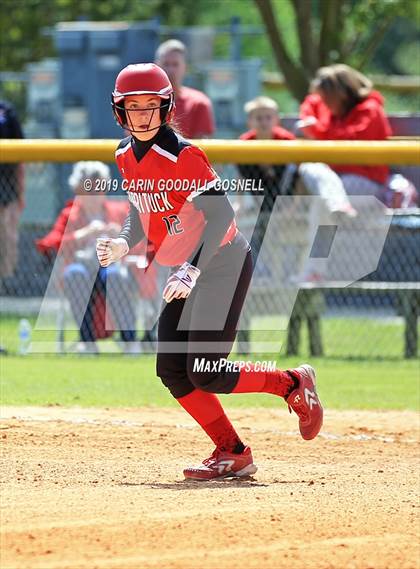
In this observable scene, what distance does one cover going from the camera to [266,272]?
10461mm

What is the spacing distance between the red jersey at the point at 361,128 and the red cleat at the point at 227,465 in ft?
16.0

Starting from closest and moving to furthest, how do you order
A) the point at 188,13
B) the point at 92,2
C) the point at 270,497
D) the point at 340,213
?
1. the point at 270,497
2. the point at 340,213
3. the point at 92,2
4. the point at 188,13

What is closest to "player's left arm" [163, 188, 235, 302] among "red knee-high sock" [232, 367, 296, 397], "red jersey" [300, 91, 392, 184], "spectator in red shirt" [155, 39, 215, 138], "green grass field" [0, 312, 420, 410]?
"red knee-high sock" [232, 367, 296, 397]

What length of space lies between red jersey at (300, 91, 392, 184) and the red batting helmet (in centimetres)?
487

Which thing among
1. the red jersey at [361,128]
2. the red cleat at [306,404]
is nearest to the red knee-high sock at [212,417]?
the red cleat at [306,404]

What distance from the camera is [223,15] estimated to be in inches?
968

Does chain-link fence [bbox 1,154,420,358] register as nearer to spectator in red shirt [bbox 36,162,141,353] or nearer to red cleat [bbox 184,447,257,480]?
spectator in red shirt [bbox 36,162,141,353]

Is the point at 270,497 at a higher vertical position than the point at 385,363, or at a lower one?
higher

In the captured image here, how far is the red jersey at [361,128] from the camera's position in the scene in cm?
1067

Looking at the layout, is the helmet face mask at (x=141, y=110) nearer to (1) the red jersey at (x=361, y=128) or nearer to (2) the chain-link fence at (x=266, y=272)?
(2) the chain-link fence at (x=266, y=272)

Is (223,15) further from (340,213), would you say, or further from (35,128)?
(340,213)

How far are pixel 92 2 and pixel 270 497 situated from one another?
17.2m

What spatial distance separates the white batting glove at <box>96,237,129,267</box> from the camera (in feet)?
19.9

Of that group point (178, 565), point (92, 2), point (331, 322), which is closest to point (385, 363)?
point (331, 322)
